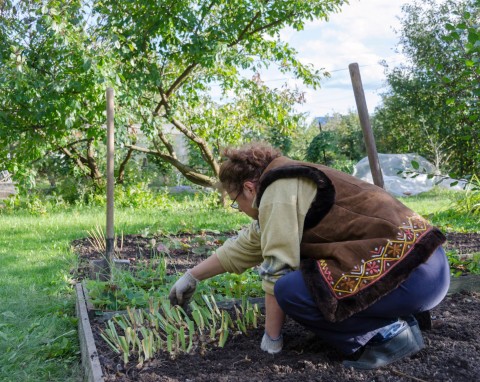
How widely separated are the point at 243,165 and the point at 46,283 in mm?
2530

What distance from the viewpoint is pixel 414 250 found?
2217 mm

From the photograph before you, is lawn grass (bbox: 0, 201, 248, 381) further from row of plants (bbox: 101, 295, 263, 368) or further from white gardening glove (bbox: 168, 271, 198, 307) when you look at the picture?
white gardening glove (bbox: 168, 271, 198, 307)

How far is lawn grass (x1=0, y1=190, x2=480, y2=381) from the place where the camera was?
287 cm

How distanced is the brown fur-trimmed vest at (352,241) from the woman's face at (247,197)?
0.14 m

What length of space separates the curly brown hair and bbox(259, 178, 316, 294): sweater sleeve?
20 cm

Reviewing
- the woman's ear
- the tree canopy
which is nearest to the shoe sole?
the woman's ear

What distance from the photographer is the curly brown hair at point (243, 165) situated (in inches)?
97.7

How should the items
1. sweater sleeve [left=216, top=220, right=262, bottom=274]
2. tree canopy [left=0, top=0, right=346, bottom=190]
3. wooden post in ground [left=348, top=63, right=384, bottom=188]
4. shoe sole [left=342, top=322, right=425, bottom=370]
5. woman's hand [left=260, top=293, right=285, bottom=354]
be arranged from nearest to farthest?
shoe sole [left=342, top=322, right=425, bottom=370]
woman's hand [left=260, top=293, right=285, bottom=354]
sweater sleeve [left=216, top=220, right=262, bottom=274]
wooden post in ground [left=348, top=63, right=384, bottom=188]
tree canopy [left=0, top=0, right=346, bottom=190]

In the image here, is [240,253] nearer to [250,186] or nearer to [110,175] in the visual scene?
[250,186]

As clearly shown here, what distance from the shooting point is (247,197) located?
2.53 meters

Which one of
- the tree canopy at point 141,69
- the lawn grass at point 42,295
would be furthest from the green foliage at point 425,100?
the lawn grass at point 42,295

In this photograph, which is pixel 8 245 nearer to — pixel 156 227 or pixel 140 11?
pixel 156 227

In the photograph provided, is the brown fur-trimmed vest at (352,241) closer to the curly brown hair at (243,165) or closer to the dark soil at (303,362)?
the curly brown hair at (243,165)

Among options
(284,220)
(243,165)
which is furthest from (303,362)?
(243,165)
